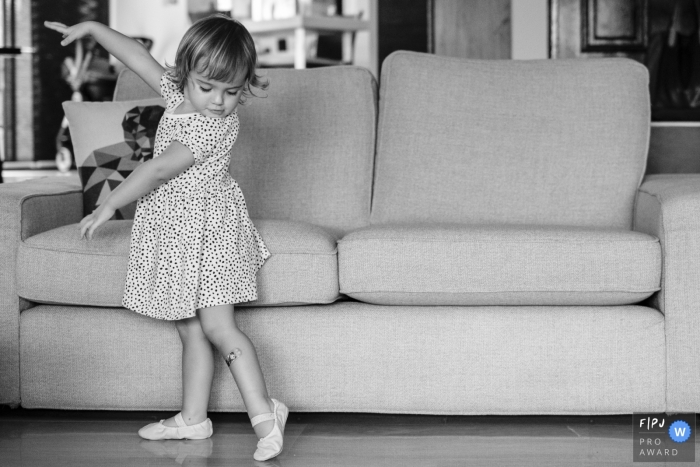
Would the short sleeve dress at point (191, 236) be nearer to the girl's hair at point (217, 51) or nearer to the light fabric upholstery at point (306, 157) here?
the girl's hair at point (217, 51)

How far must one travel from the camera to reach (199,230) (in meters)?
1.72

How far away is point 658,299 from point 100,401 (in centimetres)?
128

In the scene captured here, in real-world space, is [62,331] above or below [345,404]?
above

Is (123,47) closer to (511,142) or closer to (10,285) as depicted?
(10,285)

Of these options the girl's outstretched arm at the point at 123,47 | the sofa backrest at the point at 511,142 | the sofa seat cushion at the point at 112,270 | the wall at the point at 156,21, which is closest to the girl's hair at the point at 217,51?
the girl's outstretched arm at the point at 123,47

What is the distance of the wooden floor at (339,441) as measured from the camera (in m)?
1.67

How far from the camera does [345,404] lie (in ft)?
6.27

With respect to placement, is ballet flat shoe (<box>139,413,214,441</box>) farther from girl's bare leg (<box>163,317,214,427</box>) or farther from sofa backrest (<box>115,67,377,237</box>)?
sofa backrest (<box>115,67,377,237</box>)

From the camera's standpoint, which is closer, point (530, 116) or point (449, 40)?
point (530, 116)

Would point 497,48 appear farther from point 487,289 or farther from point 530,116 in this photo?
point 487,289

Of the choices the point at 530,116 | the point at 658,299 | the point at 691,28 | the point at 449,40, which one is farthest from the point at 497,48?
the point at 658,299

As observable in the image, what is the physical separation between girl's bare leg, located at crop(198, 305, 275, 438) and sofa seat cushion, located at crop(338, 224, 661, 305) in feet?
0.95

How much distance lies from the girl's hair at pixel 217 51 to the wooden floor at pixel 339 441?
0.75 metres

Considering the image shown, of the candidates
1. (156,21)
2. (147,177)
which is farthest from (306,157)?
(156,21)
